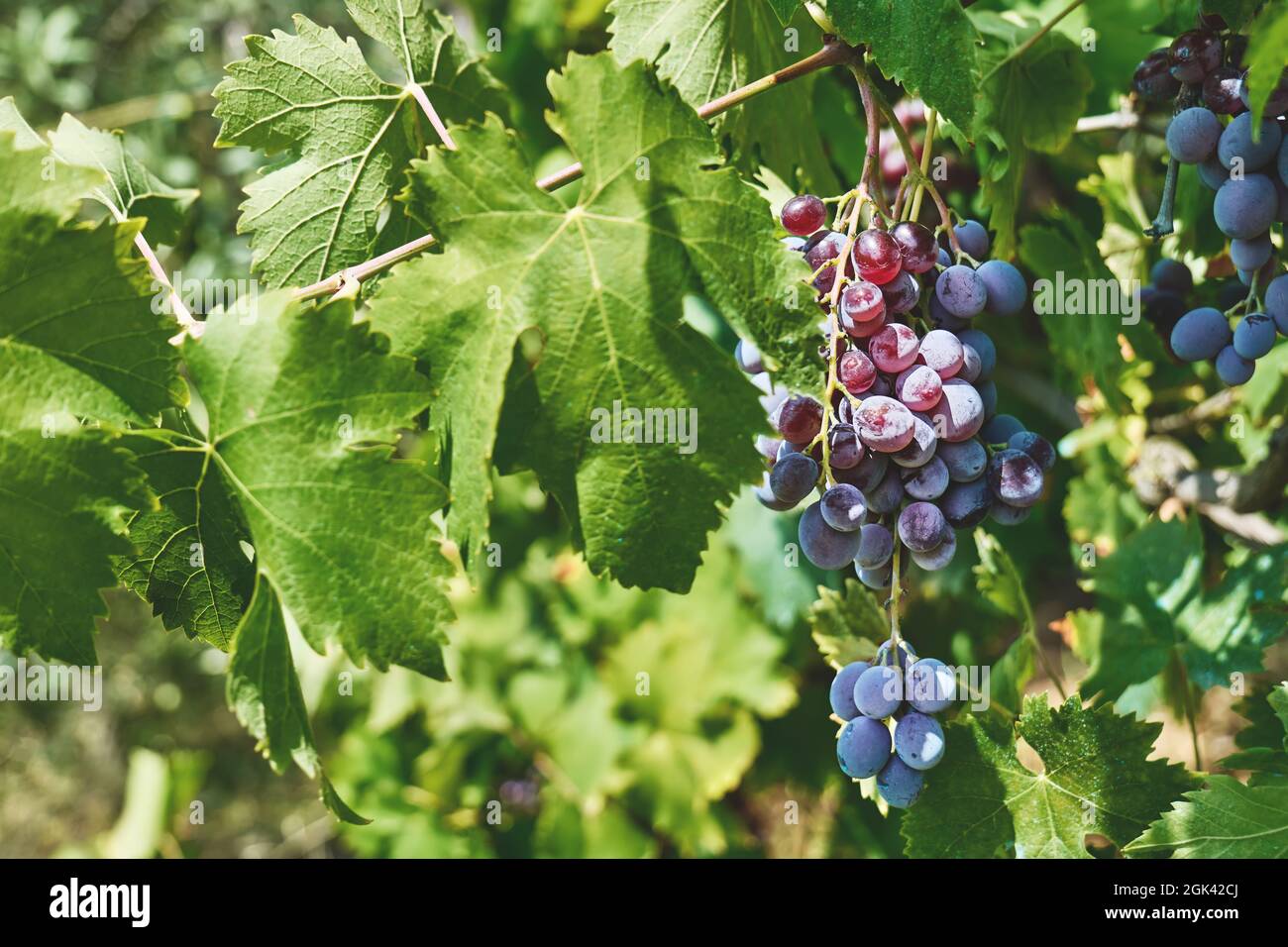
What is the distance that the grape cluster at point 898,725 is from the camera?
98 centimetres

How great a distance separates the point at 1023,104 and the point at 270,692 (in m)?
0.97

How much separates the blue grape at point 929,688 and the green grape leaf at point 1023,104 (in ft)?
1.50

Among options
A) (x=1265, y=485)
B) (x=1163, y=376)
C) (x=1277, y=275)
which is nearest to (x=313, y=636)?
(x=1277, y=275)

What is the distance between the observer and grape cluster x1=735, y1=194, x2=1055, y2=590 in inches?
36.3

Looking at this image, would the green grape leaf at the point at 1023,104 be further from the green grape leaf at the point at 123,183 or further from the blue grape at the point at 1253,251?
the green grape leaf at the point at 123,183

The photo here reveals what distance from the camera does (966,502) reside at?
971mm

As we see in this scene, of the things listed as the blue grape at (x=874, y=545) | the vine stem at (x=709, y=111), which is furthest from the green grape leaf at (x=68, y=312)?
the blue grape at (x=874, y=545)

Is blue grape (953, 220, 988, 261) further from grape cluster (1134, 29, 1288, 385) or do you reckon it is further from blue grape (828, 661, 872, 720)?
blue grape (828, 661, 872, 720)

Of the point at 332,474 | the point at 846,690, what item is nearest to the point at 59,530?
the point at 332,474

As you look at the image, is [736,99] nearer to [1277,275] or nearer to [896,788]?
[1277,275]

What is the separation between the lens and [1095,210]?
66.9 inches
